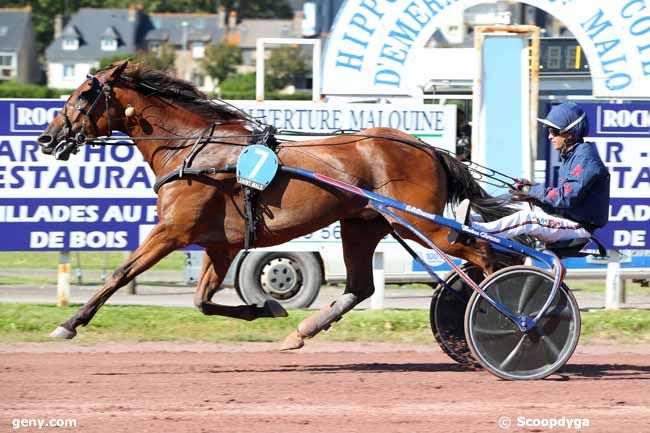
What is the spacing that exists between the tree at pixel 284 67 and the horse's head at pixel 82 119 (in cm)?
6036

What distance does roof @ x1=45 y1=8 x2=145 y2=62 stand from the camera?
94.9 meters

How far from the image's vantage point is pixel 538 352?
7422 mm

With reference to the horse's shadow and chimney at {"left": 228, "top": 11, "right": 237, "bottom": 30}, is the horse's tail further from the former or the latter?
chimney at {"left": 228, "top": 11, "right": 237, "bottom": 30}

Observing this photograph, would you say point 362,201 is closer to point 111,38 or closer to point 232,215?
point 232,215

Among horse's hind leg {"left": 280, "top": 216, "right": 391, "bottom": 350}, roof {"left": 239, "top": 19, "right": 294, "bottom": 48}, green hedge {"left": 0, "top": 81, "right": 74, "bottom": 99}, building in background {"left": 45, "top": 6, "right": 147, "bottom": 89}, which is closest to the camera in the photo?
horse's hind leg {"left": 280, "top": 216, "right": 391, "bottom": 350}

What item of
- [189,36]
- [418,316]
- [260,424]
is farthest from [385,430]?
[189,36]

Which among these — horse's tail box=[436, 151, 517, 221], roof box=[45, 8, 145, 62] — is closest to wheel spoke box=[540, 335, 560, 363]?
horse's tail box=[436, 151, 517, 221]

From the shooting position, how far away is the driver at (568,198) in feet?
24.4

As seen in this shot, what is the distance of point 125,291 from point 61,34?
8835 centimetres

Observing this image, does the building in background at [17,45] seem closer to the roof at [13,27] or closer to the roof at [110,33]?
the roof at [13,27]

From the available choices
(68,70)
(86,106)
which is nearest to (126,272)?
(86,106)

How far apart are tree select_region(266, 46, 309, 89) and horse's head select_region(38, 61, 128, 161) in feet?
198

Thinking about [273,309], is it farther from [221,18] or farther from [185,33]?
[221,18]

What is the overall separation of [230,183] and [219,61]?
70.3 metres
